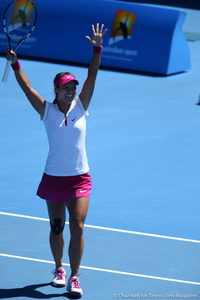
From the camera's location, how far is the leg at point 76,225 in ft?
21.6

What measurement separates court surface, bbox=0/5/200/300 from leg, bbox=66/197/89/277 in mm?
405

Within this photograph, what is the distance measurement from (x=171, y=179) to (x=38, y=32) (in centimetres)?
912

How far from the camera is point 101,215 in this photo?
29.6 ft

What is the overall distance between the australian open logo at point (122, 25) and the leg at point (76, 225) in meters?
11.3

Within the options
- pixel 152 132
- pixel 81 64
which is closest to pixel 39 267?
→ pixel 152 132

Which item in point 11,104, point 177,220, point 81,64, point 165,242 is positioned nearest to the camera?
point 165,242

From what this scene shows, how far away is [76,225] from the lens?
6570 mm

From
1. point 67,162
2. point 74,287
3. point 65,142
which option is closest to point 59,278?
point 74,287

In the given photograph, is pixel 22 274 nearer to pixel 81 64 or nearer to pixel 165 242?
pixel 165 242

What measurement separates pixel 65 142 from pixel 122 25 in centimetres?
1131

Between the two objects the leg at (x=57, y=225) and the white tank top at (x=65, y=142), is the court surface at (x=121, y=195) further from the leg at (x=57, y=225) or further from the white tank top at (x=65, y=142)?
the white tank top at (x=65, y=142)

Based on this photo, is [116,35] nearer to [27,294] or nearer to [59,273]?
[59,273]

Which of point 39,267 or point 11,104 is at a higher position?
Result: point 39,267

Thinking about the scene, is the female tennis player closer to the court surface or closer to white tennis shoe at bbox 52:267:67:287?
white tennis shoe at bbox 52:267:67:287
